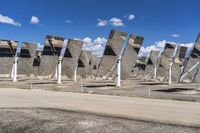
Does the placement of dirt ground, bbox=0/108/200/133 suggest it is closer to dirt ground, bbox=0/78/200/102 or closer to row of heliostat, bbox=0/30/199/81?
dirt ground, bbox=0/78/200/102

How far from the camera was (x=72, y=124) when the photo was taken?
43.5ft

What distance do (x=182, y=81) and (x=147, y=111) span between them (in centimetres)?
3572

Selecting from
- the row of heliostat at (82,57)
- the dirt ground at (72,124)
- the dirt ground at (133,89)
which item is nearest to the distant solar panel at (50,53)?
the row of heliostat at (82,57)

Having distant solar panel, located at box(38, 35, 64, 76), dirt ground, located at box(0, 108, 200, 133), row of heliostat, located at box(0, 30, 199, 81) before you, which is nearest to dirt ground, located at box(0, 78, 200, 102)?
row of heliostat, located at box(0, 30, 199, 81)

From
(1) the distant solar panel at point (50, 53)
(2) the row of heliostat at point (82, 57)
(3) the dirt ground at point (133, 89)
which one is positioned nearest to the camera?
(3) the dirt ground at point (133, 89)

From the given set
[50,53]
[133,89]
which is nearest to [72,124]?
[133,89]

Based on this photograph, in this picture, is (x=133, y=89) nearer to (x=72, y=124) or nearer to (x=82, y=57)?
(x=72, y=124)

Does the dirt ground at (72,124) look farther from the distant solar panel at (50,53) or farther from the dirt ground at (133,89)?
the distant solar panel at (50,53)

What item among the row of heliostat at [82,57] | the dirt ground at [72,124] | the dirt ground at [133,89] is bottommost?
the dirt ground at [72,124]

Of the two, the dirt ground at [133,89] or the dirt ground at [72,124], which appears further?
the dirt ground at [133,89]

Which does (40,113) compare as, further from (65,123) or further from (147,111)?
(147,111)

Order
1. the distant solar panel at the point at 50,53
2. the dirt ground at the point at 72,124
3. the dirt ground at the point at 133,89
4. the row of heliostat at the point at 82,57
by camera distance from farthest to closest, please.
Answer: the distant solar panel at the point at 50,53, the row of heliostat at the point at 82,57, the dirt ground at the point at 133,89, the dirt ground at the point at 72,124

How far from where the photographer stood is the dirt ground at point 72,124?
12.1m

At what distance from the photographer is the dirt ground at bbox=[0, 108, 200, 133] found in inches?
475
